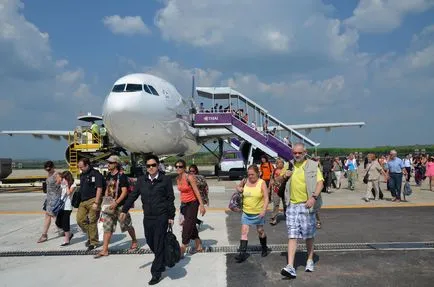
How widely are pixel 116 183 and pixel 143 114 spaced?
9.61 metres

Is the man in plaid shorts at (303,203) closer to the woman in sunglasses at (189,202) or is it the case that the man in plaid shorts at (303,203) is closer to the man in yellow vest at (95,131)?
the woman in sunglasses at (189,202)

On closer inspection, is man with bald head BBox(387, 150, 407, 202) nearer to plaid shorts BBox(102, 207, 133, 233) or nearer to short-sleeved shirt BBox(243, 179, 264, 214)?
short-sleeved shirt BBox(243, 179, 264, 214)

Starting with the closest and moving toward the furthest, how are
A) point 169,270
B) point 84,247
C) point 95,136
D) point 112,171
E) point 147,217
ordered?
point 147,217 < point 169,270 < point 112,171 < point 84,247 < point 95,136

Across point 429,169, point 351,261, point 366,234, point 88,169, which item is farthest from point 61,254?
point 429,169

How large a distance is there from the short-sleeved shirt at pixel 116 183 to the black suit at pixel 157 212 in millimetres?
1234

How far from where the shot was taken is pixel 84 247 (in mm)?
7621

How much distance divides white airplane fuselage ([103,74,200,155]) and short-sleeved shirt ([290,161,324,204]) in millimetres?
11041

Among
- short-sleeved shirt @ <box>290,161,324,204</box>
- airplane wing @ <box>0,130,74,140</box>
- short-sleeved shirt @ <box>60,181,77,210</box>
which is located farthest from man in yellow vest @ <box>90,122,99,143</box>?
short-sleeved shirt @ <box>290,161,324,204</box>

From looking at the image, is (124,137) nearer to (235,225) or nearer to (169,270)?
(235,225)

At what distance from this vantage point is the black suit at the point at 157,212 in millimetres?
5406

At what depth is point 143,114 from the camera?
16.3 meters

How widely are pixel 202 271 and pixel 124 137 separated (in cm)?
1178

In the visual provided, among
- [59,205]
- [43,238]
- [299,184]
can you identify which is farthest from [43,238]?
[299,184]

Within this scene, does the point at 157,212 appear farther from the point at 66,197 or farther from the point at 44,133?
the point at 44,133
